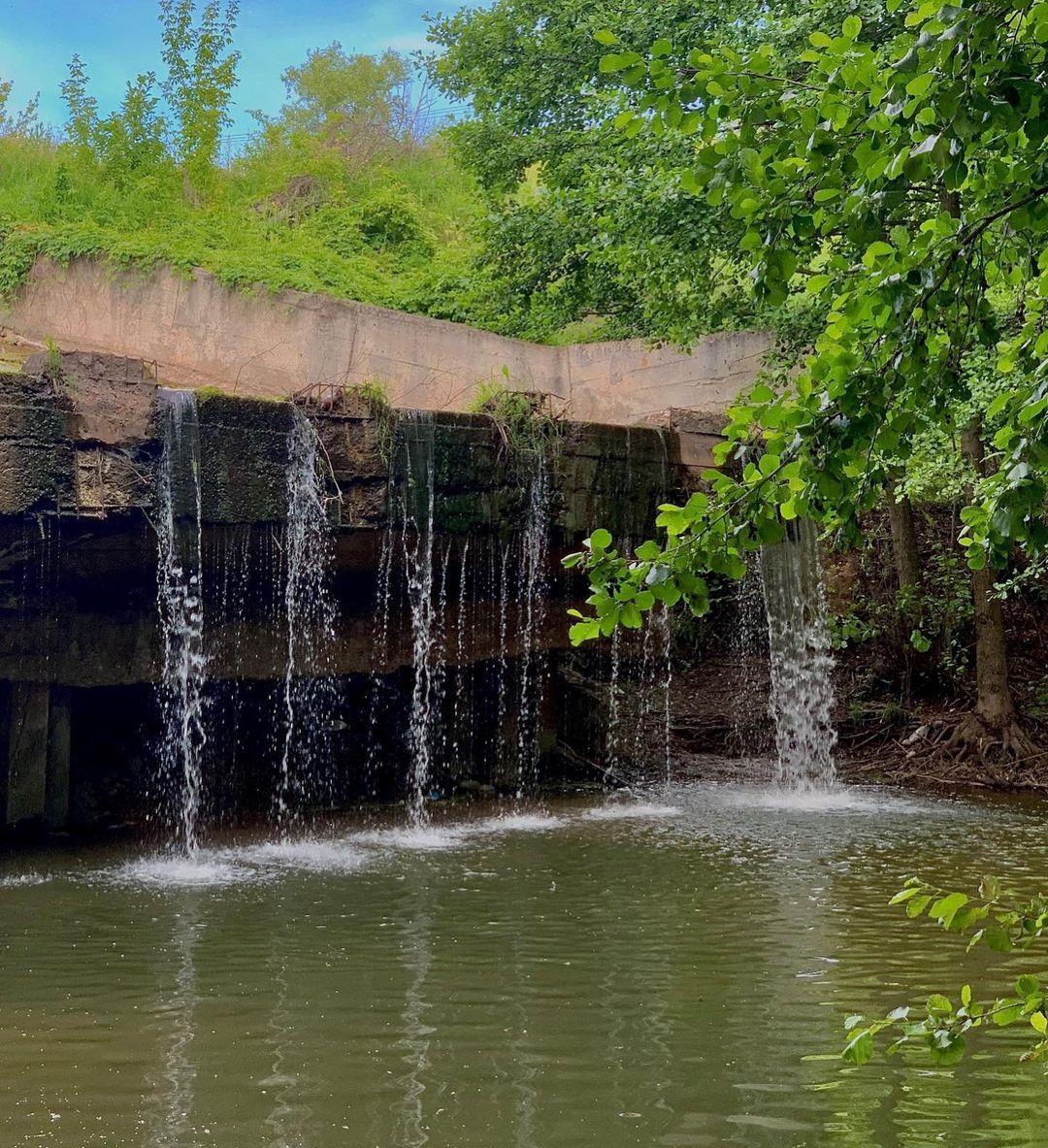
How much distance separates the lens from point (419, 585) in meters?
11.5

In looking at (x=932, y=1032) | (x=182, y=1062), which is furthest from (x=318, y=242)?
(x=932, y=1032)

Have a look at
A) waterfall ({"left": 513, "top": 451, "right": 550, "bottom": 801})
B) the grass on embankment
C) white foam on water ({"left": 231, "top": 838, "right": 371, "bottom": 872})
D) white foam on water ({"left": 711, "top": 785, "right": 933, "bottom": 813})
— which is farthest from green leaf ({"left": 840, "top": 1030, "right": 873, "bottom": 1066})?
the grass on embankment

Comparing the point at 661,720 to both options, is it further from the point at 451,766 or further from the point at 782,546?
the point at 451,766

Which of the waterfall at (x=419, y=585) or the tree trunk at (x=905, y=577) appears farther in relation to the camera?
the tree trunk at (x=905, y=577)

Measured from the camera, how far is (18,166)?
72.7ft

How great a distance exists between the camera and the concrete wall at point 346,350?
14.6m

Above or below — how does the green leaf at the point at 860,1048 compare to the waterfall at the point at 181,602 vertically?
below

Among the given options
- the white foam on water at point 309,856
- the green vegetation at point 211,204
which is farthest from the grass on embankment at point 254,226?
the white foam on water at point 309,856

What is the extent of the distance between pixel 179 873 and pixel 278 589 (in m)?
2.78

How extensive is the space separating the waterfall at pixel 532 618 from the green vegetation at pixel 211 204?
5162 millimetres

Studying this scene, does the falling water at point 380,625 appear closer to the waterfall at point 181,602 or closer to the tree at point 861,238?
the waterfall at point 181,602

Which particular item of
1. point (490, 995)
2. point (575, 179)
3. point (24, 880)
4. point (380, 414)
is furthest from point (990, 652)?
point (24, 880)

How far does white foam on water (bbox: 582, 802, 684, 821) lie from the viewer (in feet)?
36.3

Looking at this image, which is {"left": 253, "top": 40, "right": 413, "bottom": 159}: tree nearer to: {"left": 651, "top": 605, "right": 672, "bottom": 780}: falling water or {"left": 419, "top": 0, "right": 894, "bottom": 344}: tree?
{"left": 419, "top": 0, "right": 894, "bottom": 344}: tree
